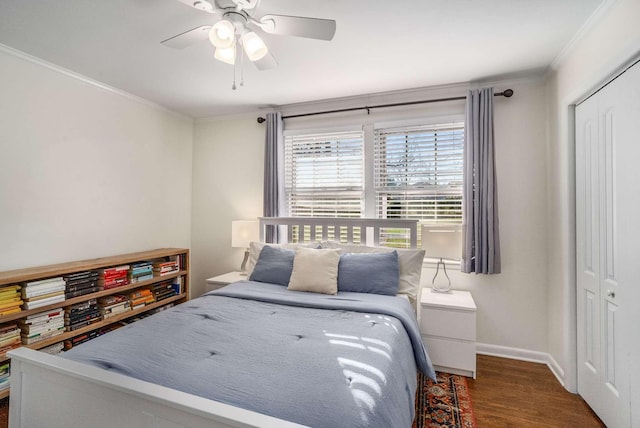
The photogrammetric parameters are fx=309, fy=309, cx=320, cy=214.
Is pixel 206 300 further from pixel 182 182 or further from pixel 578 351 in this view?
pixel 578 351

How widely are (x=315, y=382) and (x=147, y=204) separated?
312 centimetres

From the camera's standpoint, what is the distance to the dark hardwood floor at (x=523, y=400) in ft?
6.36

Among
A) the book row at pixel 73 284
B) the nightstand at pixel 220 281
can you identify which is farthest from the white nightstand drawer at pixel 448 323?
the book row at pixel 73 284

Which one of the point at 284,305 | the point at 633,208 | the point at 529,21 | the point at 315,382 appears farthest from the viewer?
the point at 284,305

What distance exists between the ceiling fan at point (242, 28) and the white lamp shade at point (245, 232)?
1.92m

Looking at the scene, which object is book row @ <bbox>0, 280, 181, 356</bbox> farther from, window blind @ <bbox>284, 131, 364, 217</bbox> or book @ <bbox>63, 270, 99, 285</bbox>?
window blind @ <bbox>284, 131, 364, 217</bbox>

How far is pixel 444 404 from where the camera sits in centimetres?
209

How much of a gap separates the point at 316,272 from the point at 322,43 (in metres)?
1.72

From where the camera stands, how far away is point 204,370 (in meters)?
1.24

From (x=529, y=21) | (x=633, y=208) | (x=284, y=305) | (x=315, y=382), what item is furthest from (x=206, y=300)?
(x=529, y=21)

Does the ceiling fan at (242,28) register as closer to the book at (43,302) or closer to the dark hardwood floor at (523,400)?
the book at (43,302)

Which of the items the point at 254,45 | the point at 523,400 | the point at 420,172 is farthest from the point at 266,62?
the point at 523,400

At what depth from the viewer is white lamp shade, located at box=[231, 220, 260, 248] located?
3.44 meters

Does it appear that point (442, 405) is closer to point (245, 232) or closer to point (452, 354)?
point (452, 354)
